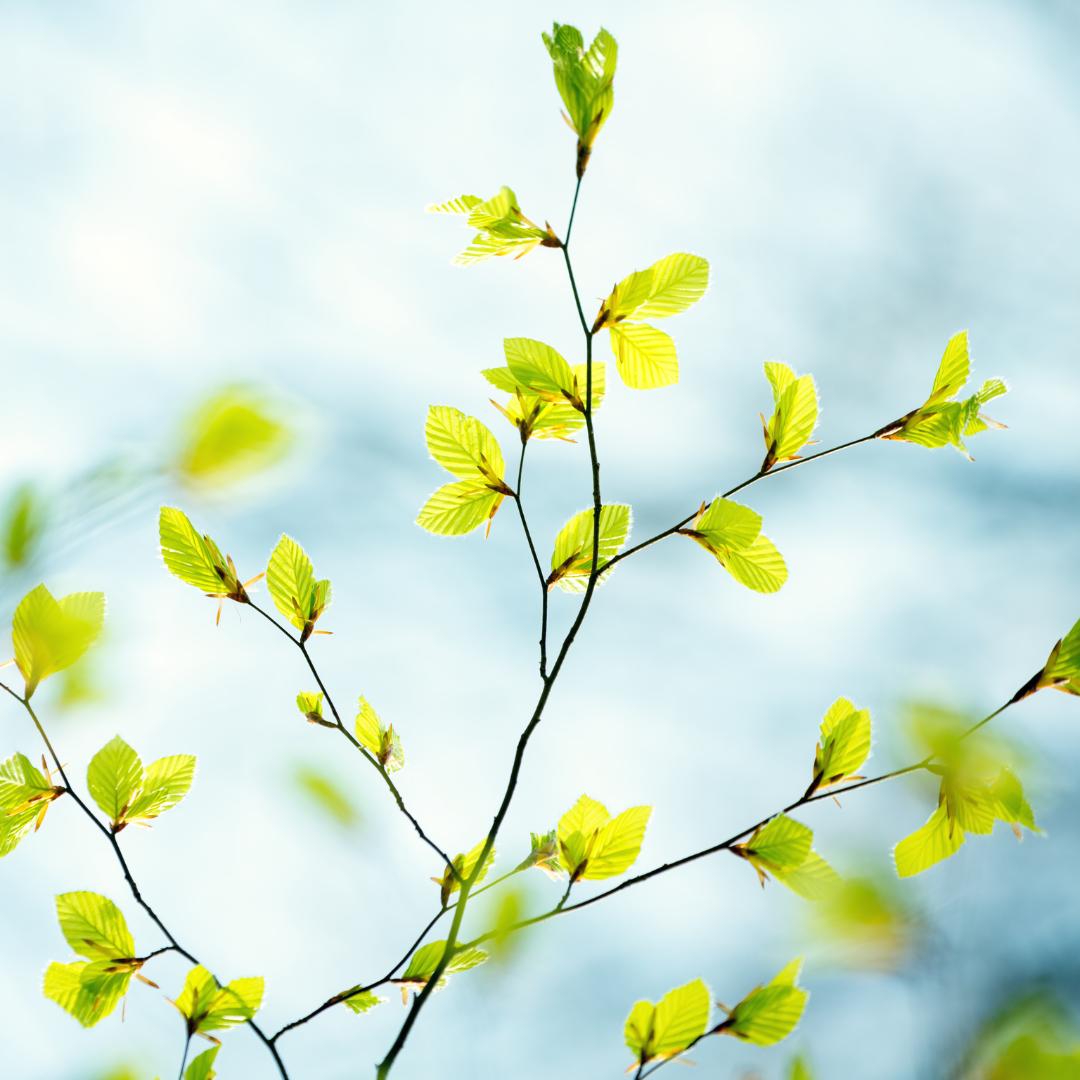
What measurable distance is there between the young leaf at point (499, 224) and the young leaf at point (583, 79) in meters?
0.04

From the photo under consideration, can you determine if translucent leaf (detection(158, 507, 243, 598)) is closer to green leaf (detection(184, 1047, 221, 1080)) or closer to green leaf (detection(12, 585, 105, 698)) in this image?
green leaf (detection(12, 585, 105, 698))

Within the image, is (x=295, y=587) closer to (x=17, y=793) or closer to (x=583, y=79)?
(x=17, y=793)

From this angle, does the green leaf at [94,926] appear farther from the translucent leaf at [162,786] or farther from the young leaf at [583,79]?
the young leaf at [583,79]

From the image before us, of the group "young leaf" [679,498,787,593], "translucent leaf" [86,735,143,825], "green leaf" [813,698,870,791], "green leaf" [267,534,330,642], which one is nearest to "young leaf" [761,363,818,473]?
"young leaf" [679,498,787,593]

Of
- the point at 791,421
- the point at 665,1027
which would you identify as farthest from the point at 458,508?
the point at 665,1027

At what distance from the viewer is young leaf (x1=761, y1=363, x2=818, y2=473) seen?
535mm

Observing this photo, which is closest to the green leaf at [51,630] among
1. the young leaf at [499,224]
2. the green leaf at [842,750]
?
the young leaf at [499,224]

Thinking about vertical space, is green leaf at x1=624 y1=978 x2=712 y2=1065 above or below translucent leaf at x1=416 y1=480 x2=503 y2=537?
below

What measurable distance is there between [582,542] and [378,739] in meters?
0.16

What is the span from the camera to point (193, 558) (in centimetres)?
51

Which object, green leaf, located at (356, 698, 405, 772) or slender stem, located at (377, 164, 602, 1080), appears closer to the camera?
slender stem, located at (377, 164, 602, 1080)

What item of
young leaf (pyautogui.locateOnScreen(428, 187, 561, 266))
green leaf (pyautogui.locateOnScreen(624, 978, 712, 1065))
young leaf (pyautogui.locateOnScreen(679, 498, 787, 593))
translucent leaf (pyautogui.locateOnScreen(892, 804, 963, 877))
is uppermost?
young leaf (pyautogui.locateOnScreen(428, 187, 561, 266))

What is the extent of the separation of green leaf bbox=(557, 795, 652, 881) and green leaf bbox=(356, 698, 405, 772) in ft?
0.33

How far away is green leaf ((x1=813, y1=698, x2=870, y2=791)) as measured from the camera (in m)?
0.50
